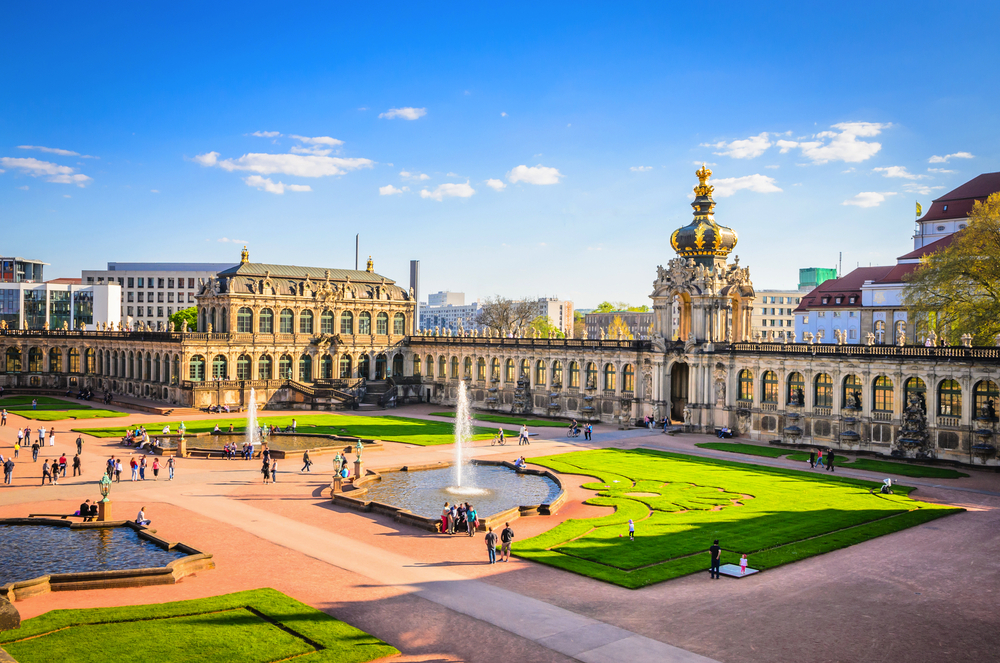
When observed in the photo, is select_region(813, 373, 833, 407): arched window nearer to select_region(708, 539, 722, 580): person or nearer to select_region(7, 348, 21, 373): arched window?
select_region(708, 539, 722, 580): person

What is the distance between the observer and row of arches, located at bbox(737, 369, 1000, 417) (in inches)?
2333

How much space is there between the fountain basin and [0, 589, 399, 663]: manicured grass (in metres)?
12.5

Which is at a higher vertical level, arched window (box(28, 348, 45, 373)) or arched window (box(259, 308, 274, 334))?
arched window (box(259, 308, 274, 334))

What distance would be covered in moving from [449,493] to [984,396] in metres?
42.0

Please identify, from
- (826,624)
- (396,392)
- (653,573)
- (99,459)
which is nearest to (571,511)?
(653,573)

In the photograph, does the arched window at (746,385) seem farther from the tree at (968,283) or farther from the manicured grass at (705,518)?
the manicured grass at (705,518)

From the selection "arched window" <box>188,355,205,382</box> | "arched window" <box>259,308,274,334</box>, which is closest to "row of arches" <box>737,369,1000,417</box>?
"arched window" <box>259,308,274,334</box>

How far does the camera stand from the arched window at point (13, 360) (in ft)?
369

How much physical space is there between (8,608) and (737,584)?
83.6ft

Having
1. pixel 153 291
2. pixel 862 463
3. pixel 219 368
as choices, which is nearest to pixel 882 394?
pixel 862 463

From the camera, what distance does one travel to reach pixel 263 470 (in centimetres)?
4884

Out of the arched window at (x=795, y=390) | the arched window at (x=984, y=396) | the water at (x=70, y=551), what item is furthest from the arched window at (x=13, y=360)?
the arched window at (x=984, y=396)

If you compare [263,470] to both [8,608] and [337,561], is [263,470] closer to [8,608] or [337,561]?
[337,561]

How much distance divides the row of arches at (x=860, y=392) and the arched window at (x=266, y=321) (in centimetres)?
5850
